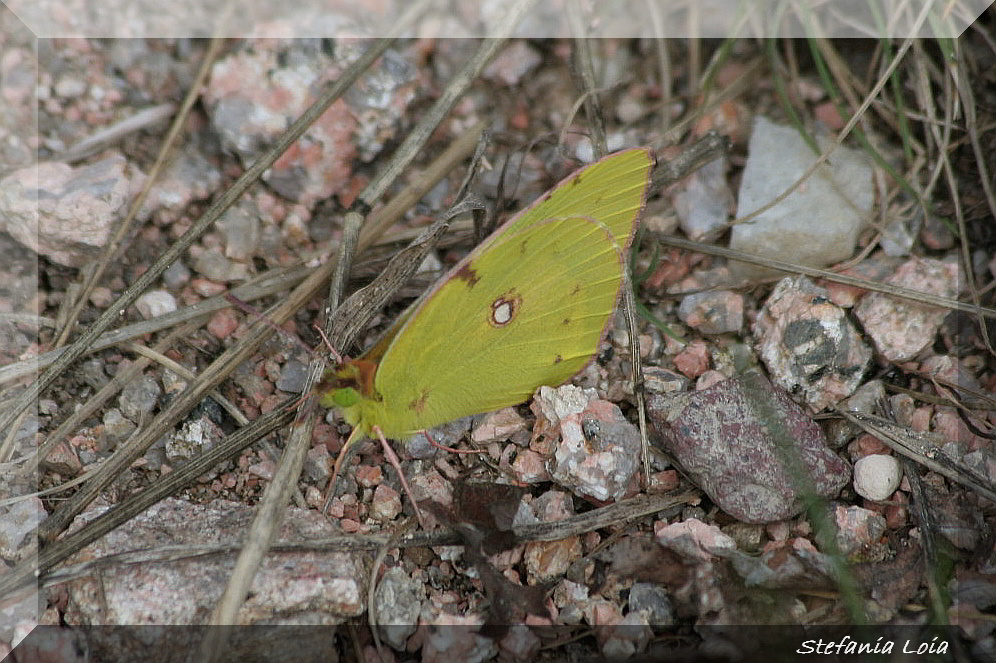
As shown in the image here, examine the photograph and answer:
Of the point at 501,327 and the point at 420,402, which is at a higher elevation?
the point at 501,327

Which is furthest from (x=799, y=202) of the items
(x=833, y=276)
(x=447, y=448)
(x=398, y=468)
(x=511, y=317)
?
(x=398, y=468)

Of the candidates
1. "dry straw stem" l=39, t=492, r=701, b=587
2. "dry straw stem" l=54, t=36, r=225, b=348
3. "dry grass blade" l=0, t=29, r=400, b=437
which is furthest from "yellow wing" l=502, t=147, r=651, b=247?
"dry straw stem" l=54, t=36, r=225, b=348

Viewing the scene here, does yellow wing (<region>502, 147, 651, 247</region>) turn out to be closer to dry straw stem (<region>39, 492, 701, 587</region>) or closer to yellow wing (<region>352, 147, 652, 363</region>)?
yellow wing (<region>352, 147, 652, 363</region>)

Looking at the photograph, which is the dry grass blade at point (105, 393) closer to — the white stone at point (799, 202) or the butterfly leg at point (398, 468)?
the butterfly leg at point (398, 468)

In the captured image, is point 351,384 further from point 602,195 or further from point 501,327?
point 602,195

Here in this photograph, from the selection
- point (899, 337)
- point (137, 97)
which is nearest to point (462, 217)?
point (137, 97)

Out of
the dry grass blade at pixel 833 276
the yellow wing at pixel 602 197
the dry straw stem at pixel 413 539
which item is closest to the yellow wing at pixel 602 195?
the yellow wing at pixel 602 197
